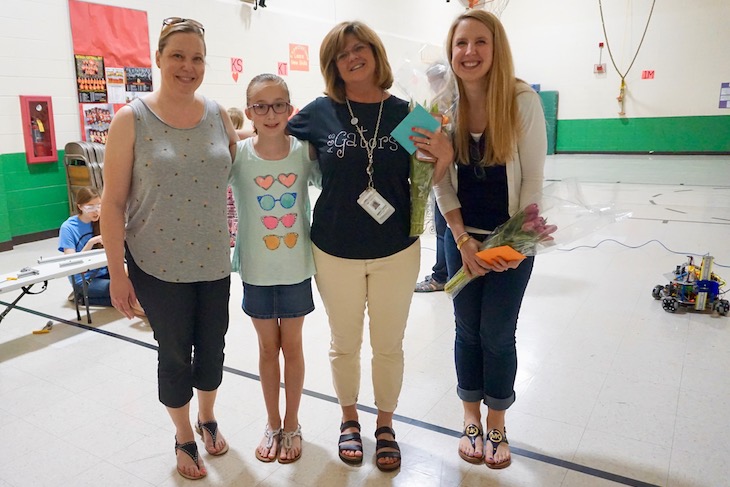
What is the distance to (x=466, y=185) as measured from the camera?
195 centimetres

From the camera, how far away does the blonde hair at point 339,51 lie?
5.79ft

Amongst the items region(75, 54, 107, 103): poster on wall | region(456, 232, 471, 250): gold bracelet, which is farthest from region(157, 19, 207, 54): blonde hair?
region(75, 54, 107, 103): poster on wall

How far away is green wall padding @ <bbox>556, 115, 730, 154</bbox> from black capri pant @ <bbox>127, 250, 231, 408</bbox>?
13.1 meters

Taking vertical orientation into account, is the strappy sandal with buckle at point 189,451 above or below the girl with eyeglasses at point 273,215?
below

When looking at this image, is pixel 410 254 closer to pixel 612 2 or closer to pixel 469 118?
pixel 469 118

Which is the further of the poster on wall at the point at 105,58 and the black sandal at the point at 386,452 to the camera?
the poster on wall at the point at 105,58

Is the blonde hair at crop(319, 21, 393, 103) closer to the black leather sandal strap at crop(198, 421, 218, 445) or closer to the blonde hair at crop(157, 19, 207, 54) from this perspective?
the blonde hair at crop(157, 19, 207, 54)

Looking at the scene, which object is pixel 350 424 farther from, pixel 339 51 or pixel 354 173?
pixel 339 51

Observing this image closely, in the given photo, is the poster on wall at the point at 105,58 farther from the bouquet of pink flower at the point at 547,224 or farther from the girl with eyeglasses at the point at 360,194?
the bouquet of pink flower at the point at 547,224

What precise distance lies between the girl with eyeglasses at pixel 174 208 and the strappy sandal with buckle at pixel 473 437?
3.31 feet

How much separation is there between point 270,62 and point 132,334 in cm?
619

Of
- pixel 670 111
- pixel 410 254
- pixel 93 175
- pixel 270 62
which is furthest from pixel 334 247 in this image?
pixel 670 111

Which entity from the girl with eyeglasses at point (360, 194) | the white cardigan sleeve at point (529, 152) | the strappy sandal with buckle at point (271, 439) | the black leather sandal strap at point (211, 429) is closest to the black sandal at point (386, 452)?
the girl with eyeglasses at point (360, 194)

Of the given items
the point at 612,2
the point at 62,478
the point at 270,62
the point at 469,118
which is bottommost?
the point at 62,478
